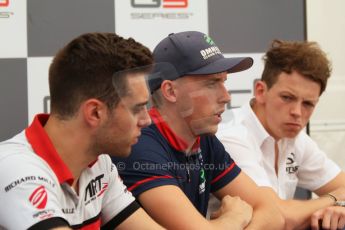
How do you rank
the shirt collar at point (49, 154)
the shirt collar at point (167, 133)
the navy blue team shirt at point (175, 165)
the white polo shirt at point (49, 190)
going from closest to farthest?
1. the white polo shirt at point (49, 190)
2. the shirt collar at point (49, 154)
3. the navy blue team shirt at point (175, 165)
4. the shirt collar at point (167, 133)

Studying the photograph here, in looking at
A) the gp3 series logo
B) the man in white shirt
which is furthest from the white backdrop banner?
the man in white shirt

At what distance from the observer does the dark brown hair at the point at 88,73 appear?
1055mm

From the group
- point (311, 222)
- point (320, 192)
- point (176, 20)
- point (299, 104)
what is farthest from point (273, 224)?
point (176, 20)

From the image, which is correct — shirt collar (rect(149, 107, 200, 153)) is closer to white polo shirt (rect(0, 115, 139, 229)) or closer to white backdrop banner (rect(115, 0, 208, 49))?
white polo shirt (rect(0, 115, 139, 229))

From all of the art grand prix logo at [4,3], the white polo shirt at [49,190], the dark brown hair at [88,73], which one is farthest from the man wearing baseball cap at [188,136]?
the art grand prix logo at [4,3]

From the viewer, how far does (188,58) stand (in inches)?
55.5

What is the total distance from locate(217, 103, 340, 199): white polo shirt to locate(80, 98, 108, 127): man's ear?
686 mm

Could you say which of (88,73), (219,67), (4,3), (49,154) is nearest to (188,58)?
(219,67)

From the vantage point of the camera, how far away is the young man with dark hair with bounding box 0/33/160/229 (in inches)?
39.3

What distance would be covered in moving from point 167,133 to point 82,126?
1.31 ft

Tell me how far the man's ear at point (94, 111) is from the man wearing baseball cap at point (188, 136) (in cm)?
26

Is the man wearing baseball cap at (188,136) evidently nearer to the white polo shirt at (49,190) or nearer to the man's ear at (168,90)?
the man's ear at (168,90)

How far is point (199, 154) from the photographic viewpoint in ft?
4.91

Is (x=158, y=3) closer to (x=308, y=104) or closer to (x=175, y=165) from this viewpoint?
(x=308, y=104)
